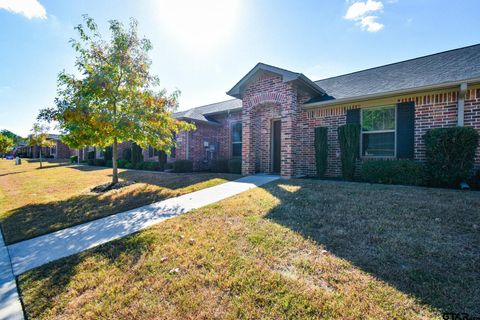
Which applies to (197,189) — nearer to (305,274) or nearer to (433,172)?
(305,274)

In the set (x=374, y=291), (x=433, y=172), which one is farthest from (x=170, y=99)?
(x=433, y=172)

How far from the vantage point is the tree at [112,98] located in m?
7.09

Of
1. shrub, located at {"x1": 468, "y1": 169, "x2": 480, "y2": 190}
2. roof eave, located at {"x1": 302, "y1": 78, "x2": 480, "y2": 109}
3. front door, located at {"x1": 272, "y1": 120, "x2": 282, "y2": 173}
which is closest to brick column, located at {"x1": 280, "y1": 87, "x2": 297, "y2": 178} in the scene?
roof eave, located at {"x1": 302, "y1": 78, "x2": 480, "y2": 109}

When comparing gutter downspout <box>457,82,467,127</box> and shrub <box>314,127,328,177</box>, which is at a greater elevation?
gutter downspout <box>457,82,467,127</box>

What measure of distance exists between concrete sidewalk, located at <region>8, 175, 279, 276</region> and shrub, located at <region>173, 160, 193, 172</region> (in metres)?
5.87

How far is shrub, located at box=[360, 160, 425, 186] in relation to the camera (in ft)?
21.2

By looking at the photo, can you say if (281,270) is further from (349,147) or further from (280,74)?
(280,74)

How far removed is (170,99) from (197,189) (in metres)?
3.83

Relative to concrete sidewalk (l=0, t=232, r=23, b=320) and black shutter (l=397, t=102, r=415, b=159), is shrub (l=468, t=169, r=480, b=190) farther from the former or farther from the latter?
concrete sidewalk (l=0, t=232, r=23, b=320)

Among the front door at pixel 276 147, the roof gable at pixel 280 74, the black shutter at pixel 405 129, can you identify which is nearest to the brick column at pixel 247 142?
the roof gable at pixel 280 74

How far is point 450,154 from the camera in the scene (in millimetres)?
5977

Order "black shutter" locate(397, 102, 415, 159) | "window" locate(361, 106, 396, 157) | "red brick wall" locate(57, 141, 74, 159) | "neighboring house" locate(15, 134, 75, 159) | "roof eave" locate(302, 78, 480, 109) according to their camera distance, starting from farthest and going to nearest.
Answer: "red brick wall" locate(57, 141, 74, 159) < "neighboring house" locate(15, 134, 75, 159) < "window" locate(361, 106, 396, 157) < "black shutter" locate(397, 102, 415, 159) < "roof eave" locate(302, 78, 480, 109)

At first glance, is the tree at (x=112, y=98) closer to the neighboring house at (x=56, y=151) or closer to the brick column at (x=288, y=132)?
the brick column at (x=288, y=132)

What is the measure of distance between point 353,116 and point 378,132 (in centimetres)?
106
